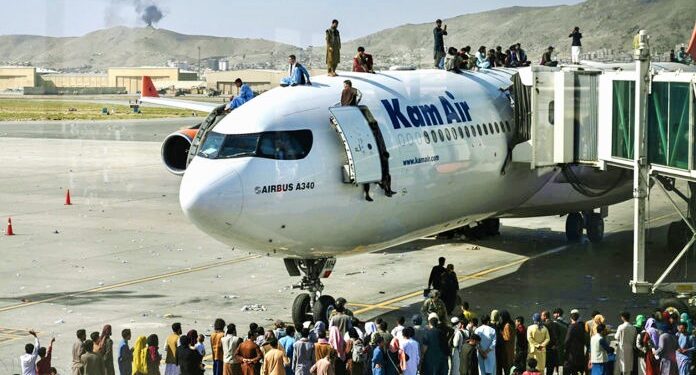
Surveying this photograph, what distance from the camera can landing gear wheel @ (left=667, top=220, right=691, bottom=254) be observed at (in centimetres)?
3112

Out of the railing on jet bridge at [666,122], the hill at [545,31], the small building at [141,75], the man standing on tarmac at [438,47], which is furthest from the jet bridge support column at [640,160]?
the small building at [141,75]

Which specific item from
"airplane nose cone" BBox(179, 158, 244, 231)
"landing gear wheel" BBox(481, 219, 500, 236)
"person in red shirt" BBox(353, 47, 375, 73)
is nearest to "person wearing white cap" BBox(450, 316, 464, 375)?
"airplane nose cone" BBox(179, 158, 244, 231)

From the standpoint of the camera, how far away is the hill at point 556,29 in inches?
1484

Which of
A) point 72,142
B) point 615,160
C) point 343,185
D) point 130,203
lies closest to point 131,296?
point 343,185

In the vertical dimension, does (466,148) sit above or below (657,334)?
above

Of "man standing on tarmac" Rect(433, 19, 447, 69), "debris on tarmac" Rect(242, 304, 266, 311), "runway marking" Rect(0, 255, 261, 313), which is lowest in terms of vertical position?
"debris on tarmac" Rect(242, 304, 266, 311)

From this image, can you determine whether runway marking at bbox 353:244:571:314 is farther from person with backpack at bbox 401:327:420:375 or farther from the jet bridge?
person with backpack at bbox 401:327:420:375

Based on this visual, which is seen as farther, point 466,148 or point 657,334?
point 466,148

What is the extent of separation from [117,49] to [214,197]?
13048cm

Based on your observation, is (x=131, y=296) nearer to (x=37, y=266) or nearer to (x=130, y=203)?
(x=37, y=266)

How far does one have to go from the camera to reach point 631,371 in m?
18.0

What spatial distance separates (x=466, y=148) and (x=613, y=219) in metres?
15.8

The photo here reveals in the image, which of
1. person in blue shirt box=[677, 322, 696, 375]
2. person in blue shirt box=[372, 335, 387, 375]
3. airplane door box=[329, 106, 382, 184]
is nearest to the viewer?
person in blue shirt box=[372, 335, 387, 375]

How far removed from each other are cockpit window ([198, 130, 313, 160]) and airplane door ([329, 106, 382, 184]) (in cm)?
71
